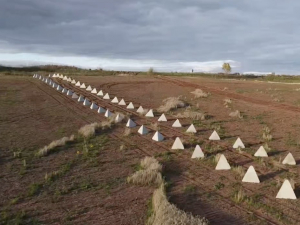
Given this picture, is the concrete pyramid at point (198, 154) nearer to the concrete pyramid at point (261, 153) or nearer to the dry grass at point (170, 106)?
the concrete pyramid at point (261, 153)

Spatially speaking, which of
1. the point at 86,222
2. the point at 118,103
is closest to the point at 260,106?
the point at 118,103

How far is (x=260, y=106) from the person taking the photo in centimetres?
2955

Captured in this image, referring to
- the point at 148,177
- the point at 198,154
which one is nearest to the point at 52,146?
the point at 148,177

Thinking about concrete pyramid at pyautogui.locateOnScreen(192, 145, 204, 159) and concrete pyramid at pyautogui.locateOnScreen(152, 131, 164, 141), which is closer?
concrete pyramid at pyautogui.locateOnScreen(192, 145, 204, 159)

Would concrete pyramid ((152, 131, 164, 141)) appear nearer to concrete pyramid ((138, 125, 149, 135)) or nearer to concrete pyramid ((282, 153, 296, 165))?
concrete pyramid ((138, 125, 149, 135))

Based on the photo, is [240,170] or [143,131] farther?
[143,131]

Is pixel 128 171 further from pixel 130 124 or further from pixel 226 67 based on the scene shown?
pixel 226 67

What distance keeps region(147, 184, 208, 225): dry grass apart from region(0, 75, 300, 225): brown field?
1.24ft

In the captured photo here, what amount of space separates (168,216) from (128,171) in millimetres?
4582

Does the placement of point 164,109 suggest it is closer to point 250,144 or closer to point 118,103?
point 118,103

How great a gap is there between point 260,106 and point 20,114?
62.0 feet

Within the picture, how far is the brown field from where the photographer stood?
9.39 metres

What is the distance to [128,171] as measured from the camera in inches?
502

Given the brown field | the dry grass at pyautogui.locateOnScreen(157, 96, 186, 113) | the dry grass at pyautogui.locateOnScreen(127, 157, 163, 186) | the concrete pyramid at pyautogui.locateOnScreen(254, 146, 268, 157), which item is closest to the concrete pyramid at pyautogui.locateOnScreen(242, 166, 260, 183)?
the brown field
